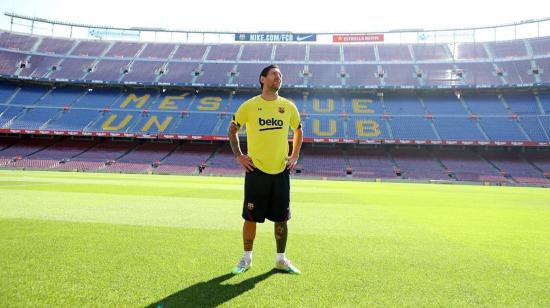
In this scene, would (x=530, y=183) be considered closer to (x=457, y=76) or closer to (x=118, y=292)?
(x=457, y=76)

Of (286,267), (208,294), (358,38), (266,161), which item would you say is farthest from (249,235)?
(358,38)

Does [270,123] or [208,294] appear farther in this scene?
[270,123]

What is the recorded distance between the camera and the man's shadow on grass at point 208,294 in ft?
10.0

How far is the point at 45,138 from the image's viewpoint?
159 feet

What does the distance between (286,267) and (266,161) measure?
129 centimetres

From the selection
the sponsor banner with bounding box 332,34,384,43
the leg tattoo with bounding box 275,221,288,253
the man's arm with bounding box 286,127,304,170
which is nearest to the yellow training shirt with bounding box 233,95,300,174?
the man's arm with bounding box 286,127,304,170

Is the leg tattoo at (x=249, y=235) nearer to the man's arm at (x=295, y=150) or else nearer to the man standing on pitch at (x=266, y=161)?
the man standing on pitch at (x=266, y=161)

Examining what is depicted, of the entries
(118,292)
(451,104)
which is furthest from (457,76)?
(118,292)

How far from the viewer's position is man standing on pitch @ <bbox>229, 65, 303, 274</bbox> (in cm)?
443

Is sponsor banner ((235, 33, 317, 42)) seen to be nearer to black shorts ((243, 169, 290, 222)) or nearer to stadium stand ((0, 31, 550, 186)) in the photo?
stadium stand ((0, 31, 550, 186))

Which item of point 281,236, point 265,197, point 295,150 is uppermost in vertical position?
point 295,150

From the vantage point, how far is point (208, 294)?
3297 millimetres

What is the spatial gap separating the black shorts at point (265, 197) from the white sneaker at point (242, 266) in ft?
1.63

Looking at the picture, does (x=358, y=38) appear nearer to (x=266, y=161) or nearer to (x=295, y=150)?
(x=295, y=150)
